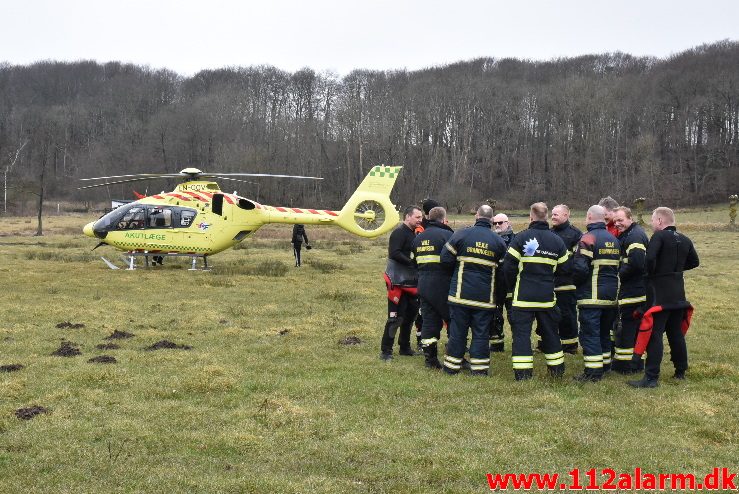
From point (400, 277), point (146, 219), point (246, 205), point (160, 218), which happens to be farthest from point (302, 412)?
point (146, 219)

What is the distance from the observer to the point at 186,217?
1819 centimetres

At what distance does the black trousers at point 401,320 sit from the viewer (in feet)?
27.8

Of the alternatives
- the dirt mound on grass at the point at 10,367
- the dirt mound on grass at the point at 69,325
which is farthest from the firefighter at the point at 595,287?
the dirt mound on grass at the point at 69,325

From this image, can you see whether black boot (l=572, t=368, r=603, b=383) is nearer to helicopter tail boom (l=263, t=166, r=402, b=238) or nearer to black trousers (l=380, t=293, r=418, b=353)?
black trousers (l=380, t=293, r=418, b=353)

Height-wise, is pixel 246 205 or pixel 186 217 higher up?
pixel 246 205

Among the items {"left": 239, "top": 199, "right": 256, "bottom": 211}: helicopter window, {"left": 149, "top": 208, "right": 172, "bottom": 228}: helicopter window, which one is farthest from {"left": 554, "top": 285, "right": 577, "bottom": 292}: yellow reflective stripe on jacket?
{"left": 149, "top": 208, "right": 172, "bottom": 228}: helicopter window

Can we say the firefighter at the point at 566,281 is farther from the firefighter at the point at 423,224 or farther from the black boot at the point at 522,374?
the firefighter at the point at 423,224

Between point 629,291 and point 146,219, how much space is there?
46.9 ft

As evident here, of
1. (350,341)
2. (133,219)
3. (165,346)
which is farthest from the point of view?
(133,219)

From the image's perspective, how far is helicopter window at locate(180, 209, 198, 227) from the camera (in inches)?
716

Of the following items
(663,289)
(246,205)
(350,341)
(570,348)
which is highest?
(246,205)

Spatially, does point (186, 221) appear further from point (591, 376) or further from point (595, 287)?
point (591, 376)

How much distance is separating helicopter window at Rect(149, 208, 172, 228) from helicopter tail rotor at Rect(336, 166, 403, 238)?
4955 mm

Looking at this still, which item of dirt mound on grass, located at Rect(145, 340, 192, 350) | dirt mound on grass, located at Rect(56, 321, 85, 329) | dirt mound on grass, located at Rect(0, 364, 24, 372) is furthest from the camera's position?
dirt mound on grass, located at Rect(56, 321, 85, 329)
